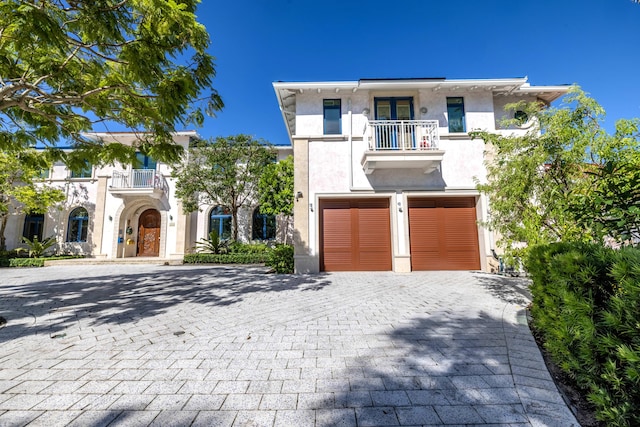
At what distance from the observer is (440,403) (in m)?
2.11

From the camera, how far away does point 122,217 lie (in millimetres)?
15656

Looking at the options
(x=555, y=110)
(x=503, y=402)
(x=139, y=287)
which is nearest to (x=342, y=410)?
(x=503, y=402)

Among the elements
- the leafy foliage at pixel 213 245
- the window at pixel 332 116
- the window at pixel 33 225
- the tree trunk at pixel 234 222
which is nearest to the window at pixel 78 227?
the window at pixel 33 225

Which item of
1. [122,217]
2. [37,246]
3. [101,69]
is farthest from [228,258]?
[37,246]

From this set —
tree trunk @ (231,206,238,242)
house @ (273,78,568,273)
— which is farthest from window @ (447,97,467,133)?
tree trunk @ (231,206,238,242)

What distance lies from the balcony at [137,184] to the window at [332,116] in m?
11.1

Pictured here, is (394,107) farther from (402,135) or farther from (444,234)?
(444,234)

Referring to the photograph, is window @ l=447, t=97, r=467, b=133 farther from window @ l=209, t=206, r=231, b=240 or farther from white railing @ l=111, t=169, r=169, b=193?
white railing @ l=111, t=169, r=169, b=193

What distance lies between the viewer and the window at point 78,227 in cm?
1566

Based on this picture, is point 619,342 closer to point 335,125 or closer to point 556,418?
point 556,418

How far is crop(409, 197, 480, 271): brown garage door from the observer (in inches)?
368

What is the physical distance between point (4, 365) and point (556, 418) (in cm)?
519

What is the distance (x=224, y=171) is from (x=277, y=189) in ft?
10.7

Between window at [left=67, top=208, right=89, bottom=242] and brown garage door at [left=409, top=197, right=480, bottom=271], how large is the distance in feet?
60.6
